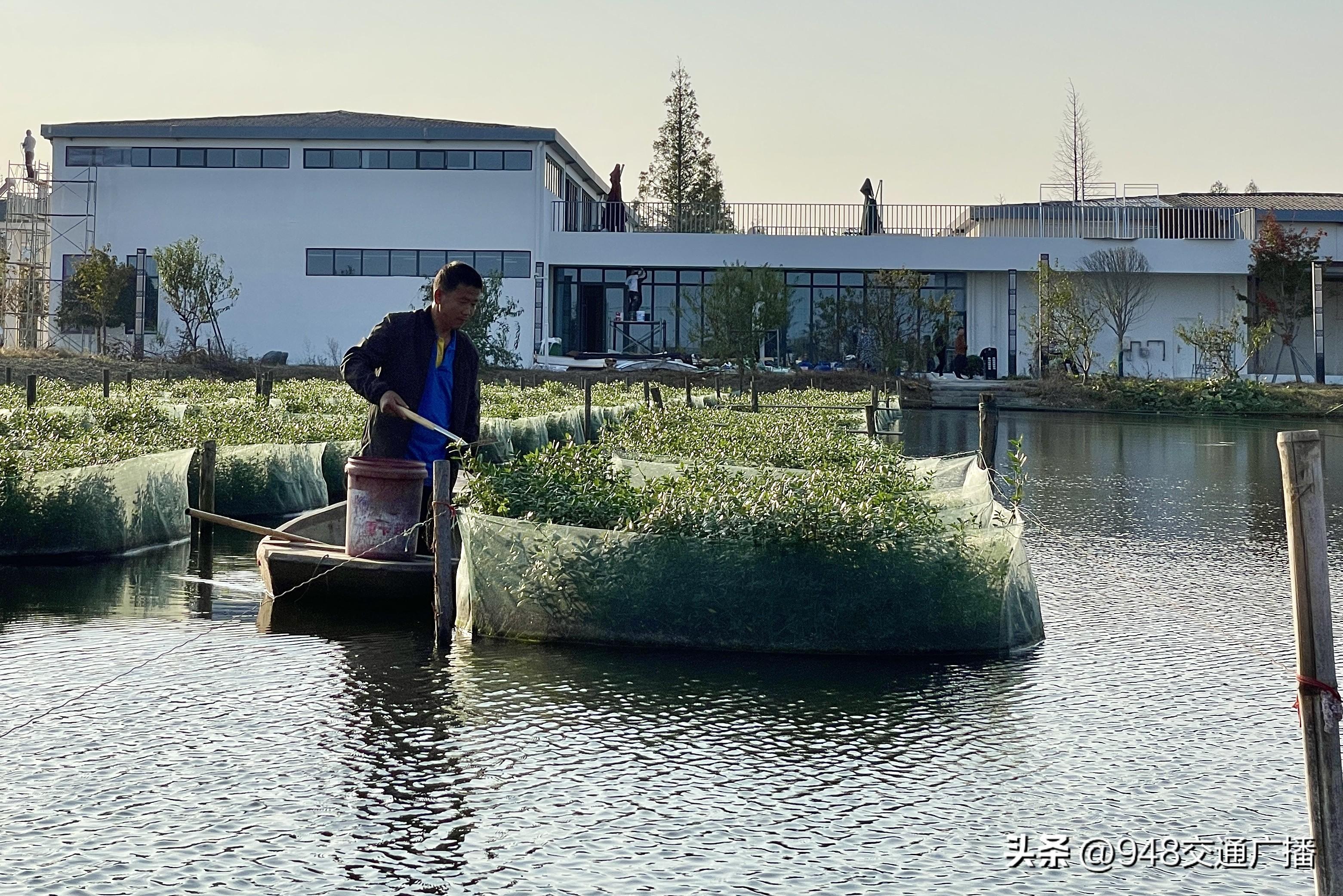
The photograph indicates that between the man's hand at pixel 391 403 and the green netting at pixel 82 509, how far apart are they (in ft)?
13.3

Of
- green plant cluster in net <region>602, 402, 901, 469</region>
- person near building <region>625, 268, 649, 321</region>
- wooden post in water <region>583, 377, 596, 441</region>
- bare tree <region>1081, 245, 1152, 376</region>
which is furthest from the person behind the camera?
person near building <region>625, 268, 649, 321</region>

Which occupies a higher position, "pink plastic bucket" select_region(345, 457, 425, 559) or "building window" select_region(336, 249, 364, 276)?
"building window" select_region(336, 249, 364, 276)

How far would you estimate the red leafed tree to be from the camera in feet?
159

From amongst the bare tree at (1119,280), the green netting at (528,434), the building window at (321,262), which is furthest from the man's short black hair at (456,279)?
the bare tree at (1119,280)

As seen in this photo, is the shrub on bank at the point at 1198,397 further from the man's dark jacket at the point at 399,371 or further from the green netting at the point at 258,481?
the man's dark jacket at the point at 399,371

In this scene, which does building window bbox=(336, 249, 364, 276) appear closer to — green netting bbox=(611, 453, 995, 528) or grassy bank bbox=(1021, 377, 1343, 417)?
grassy bank bbox=(1021, 377, 1343, 417)

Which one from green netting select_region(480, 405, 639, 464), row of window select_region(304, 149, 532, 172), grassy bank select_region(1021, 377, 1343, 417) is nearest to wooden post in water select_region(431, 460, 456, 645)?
green netting select_region(480, 405, 639, 464)

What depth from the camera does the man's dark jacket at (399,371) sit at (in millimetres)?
9555

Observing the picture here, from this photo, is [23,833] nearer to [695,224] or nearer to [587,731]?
[587,731]

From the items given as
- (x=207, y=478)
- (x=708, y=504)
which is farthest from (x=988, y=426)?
(x=708, y=504)

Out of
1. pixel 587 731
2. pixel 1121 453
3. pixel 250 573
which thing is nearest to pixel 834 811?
pixel 587 731

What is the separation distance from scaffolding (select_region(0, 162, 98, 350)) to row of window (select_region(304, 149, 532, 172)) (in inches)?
271

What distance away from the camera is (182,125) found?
4684cm

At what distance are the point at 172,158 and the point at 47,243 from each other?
4.96 metres
